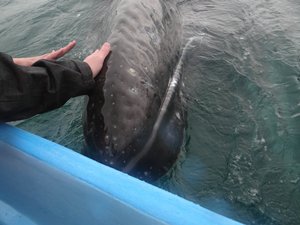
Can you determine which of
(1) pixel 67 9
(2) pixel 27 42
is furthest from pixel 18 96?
(1) pixel 67 9

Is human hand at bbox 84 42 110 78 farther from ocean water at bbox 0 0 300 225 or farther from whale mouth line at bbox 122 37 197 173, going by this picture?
ocean water at bbox 0 0 300 225

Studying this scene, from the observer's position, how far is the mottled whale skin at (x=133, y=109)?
313 centimetres

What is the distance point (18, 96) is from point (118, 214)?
3.71 ft

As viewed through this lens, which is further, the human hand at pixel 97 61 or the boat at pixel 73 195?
the human hand at pixel 97 61

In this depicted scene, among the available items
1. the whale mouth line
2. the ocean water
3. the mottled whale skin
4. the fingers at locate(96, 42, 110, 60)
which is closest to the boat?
the mottled whale skin

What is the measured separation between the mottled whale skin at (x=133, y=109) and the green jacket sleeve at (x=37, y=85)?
24cm

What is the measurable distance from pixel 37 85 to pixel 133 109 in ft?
2.57

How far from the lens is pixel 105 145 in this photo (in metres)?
3.12

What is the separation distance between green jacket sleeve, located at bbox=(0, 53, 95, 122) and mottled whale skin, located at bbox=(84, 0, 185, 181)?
24 centimetres

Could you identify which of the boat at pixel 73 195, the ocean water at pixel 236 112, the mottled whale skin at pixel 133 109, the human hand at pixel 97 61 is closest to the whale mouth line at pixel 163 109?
the mottled whale skin at pixel 133 109

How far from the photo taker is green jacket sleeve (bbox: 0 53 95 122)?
266 cm

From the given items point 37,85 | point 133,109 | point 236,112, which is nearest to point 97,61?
point 133,109

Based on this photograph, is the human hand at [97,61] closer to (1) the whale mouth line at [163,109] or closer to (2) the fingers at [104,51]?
(2) the fingers at [104,51]

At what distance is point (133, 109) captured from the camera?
3193 millimetres
